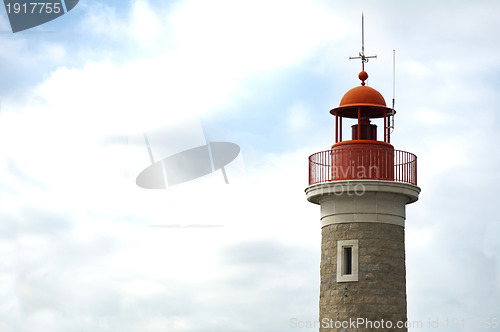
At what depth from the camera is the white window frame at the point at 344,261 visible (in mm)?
35625

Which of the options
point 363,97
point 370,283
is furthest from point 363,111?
point 370,283

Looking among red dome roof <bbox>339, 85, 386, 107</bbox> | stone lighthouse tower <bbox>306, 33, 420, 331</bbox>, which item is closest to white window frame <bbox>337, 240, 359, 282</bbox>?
stone lighthouse tower <bbox>306, 33, 420, 331</bbox>

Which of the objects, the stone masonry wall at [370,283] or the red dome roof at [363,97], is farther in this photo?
the red dome roof at [363,97]

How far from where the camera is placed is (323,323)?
36000 mm

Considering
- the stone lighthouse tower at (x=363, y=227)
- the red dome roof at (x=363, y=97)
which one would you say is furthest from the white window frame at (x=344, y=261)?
the red dome roof at (x=363, y=97)

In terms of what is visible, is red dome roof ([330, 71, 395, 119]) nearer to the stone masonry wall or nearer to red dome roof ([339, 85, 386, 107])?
red dome roof ([339, 85, 386, 107])

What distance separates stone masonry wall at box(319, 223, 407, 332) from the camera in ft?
116

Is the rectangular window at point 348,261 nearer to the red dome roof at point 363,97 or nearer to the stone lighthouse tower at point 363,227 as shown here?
the stone lighthouse tower at point 363,227

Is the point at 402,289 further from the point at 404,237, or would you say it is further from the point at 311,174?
the point at 311,174

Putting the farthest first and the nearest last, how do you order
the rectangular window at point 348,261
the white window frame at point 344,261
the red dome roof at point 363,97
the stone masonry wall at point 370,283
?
the red dome roof at point 363,97 < the rectangular window at point 348,261 < the white window frame at point 344,261 < the stone masonry wall at point 370,283

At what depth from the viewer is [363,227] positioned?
35.8 metres

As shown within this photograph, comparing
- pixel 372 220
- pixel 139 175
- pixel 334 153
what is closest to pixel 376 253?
pixel 372 220

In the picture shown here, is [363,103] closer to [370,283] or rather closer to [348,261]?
[348,261]

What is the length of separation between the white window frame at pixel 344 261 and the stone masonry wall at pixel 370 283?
0.12 metres
